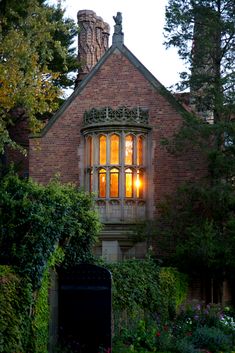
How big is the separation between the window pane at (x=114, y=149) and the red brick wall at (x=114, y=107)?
4.21ft

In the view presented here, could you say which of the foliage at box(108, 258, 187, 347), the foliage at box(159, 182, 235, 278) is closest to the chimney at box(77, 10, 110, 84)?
the foliage at box(159, 182, 235, 278)

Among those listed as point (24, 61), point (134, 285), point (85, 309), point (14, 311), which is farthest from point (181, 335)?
point (24, 61)

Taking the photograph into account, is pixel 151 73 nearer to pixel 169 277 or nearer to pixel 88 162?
pixel 88 162

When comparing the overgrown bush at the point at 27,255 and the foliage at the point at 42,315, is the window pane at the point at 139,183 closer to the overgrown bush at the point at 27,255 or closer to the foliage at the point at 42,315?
the overgrown bush at the point at 27,255

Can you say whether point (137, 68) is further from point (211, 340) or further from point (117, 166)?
point (211, 340)

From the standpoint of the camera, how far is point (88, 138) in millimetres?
21766

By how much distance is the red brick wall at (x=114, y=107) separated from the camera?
21641 millimetres

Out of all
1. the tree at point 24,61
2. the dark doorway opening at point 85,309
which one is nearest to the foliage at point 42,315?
the dark doorway opening at point 85,309

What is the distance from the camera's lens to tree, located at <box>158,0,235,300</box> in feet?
59.8

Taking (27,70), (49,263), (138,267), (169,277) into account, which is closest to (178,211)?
(169,277)

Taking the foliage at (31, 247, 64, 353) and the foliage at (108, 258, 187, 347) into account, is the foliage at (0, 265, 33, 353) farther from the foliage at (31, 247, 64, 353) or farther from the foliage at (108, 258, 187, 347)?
the foliage at (108, 258, 187, 347)

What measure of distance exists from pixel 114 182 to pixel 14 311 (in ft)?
35.9

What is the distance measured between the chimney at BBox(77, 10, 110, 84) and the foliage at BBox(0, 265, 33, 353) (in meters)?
19.0

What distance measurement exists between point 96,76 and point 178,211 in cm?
591
